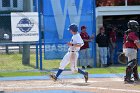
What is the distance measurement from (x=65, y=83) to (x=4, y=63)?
7.43m

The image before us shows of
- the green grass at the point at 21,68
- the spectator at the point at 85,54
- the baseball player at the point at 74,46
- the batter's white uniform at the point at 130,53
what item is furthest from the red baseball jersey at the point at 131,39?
the spectator at the point at 85,54

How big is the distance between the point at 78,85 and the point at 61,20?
5.79m

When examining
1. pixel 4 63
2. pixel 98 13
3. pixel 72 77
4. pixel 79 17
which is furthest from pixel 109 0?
pixel 72 77

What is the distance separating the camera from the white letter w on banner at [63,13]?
18.2 metres

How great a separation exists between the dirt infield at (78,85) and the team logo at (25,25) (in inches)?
166

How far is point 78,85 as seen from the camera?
12.9 metres

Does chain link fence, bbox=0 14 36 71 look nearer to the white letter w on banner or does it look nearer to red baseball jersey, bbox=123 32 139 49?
the white letter w on banner

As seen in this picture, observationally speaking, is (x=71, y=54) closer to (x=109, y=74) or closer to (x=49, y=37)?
(x=109, y=74)

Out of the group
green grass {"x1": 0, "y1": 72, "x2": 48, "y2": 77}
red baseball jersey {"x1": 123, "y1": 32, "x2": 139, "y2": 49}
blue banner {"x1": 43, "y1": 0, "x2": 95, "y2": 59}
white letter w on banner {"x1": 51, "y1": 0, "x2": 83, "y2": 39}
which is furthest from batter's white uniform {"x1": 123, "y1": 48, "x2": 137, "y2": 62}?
white letter w on banner {"x1": 51, "y1": 0, "x2": 83, "y2": 39}

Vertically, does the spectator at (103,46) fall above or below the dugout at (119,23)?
below

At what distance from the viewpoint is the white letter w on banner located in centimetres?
1819

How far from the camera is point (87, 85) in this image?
12.9 metres

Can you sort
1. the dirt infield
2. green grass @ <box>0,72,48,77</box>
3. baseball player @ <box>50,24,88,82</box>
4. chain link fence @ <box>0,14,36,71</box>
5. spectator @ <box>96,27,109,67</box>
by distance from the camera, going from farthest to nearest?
chain link fence @ <box>0,14,36,71</box> < spectator @ <box>96,27,109,67</box> < green grass @ <box>0,72,48,77</box> < baseball player @ <box>50,24,88,82</box> < the dirt infield

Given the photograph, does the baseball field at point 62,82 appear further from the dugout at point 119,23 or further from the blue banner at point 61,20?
the dugout at point 119,23
